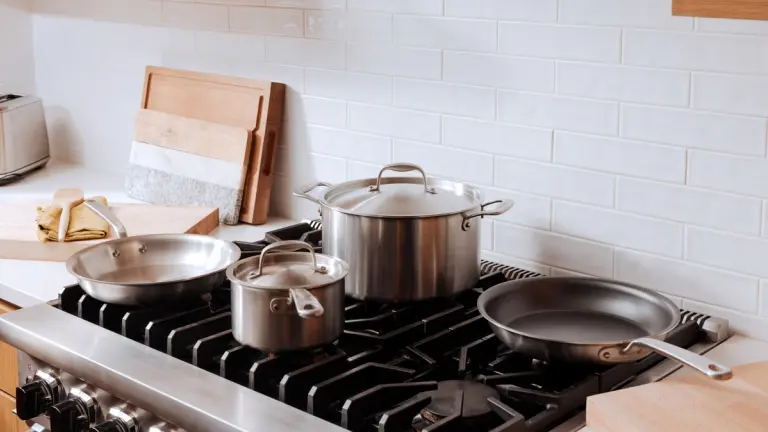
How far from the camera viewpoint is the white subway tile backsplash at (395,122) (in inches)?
82.0

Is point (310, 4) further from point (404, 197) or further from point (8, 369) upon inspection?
point (8, 369)

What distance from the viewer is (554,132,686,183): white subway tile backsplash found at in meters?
1.72

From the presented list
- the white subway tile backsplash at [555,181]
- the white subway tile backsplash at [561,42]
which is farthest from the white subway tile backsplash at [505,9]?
the white subway tile backsplash at [555,181]

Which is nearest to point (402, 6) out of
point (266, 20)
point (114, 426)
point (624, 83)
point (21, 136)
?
point (266, 20)

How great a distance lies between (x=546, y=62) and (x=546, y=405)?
0.73 meters

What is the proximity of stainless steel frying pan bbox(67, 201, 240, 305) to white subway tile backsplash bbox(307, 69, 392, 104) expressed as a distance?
50 centimetres

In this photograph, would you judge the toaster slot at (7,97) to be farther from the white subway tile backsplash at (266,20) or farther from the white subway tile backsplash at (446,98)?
the white subway tile backsplash at (446,98)

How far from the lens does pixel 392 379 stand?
1.48 meters

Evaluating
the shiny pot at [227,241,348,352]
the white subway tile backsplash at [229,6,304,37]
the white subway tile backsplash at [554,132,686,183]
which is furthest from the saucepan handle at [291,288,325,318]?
the white subway tile backsplash at [229,6,304,37]

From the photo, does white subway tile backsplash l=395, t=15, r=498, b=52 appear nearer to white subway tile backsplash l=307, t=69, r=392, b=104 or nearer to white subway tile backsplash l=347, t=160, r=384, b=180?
white subway tile backsplash l=307, t=69, r=392, b=104

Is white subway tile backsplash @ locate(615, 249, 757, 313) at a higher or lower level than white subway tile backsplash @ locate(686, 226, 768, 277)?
lower

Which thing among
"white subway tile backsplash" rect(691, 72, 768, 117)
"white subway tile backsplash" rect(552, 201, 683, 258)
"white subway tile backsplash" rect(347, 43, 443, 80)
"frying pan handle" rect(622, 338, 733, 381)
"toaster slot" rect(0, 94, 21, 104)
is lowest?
"frying pan handle" rect(622, 338, 733, 381)

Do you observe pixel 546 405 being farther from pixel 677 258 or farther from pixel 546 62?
pixel 546 62

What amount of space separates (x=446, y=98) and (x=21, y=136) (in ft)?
4.65
